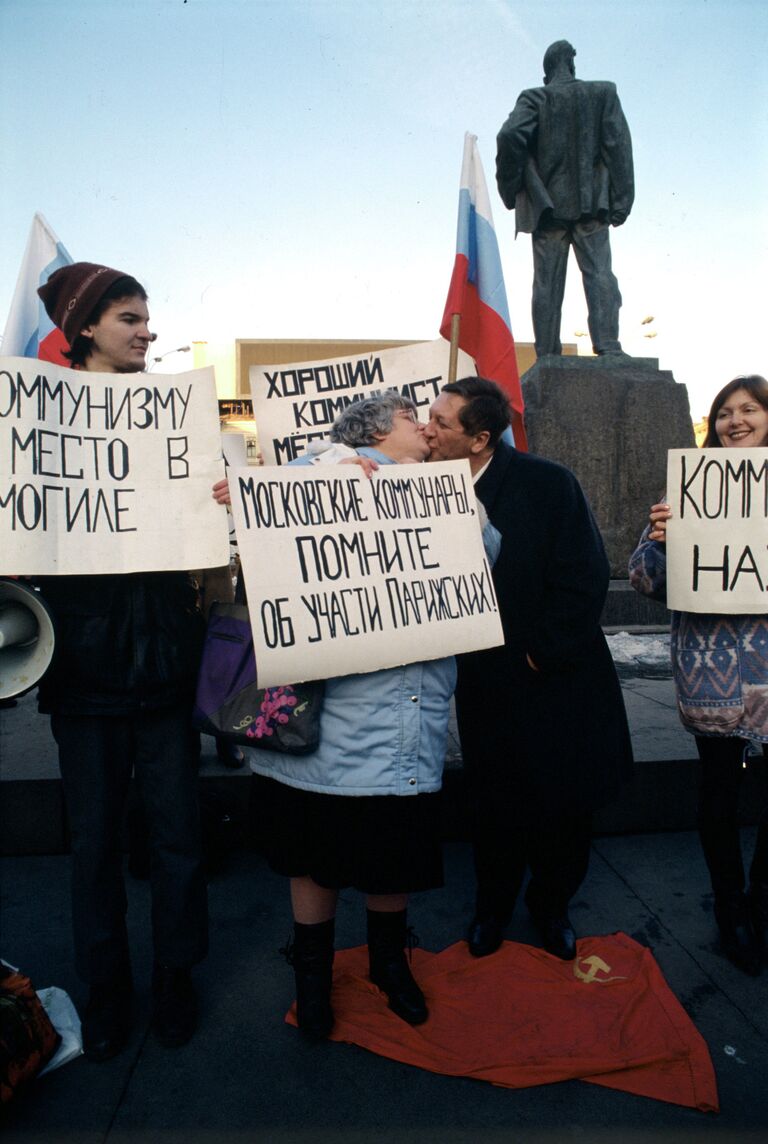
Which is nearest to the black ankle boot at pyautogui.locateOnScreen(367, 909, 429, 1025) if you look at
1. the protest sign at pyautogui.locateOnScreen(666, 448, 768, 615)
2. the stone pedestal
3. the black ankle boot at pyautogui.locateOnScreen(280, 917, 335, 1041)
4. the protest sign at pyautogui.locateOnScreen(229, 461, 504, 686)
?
A: the black ankle boot at pyautogui.locateOnScreen(280, 917, 335, 1041)

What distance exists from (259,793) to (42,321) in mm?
2481

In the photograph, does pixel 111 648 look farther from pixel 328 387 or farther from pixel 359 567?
pixel 328 387

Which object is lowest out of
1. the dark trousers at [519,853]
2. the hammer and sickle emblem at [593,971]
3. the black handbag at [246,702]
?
the hammer and sickle emblem at [593,971]

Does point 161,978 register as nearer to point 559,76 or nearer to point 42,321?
point 42,321

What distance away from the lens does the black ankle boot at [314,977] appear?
194 centimetres

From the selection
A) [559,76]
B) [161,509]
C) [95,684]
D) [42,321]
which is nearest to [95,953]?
[95,684]

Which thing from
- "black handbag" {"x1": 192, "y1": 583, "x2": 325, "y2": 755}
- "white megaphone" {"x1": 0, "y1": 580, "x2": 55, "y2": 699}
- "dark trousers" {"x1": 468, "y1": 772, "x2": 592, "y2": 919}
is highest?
"white megaphone" {"x1": 0, "y1": 580, "x2": 55, "y2": 699}

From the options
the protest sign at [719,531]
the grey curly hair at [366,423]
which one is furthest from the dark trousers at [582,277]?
the grey curly hair at [366,423]

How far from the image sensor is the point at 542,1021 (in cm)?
202

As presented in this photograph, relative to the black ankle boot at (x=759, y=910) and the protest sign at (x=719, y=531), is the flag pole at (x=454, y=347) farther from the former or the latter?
the black ankle boot at (x=759, y=910)

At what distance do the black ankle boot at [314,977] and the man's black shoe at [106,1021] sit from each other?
46 centimetres

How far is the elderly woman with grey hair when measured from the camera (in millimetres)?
1848

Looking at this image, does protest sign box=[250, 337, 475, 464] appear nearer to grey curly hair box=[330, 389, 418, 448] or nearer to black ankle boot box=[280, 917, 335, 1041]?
grey curly hair box=[330, 389, 418, 448]

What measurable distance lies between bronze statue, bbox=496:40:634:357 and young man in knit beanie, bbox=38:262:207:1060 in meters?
5.78
